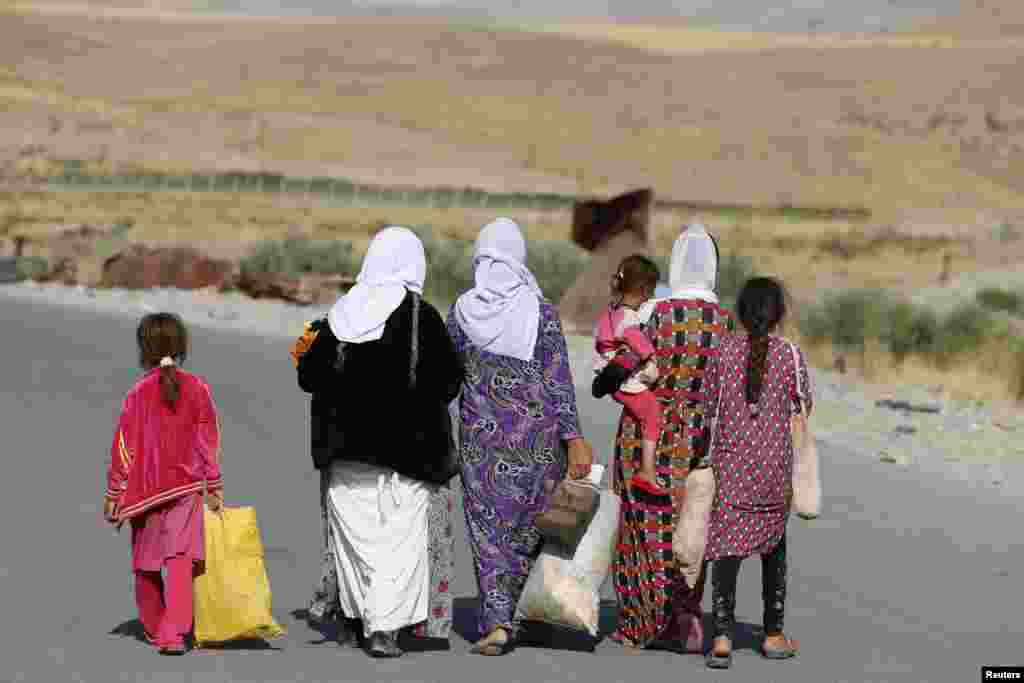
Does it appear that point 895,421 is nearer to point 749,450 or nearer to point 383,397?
point 749,450

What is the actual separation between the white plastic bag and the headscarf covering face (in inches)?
32.4

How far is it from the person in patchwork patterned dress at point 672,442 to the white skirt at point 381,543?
0.84 m

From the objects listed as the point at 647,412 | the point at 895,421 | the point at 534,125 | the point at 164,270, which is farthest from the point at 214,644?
the point at 534,125

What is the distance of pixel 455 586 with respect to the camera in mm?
9898

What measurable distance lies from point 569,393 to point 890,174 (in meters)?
96.6

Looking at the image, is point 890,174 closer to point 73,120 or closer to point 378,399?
point 73,120

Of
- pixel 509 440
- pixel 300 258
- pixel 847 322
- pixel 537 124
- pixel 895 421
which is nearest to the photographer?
pixel 509 440

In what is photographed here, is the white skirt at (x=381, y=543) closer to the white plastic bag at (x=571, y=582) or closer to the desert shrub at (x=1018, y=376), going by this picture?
the white plastic bag at (x=571, y=582)

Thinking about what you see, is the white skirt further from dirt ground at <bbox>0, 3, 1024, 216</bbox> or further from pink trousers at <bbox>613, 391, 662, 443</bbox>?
dirt ground at <bbox>0, 3, 1024, 216</bbox>

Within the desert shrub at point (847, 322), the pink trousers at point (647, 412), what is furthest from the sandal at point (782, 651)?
the desert shrub at point (847, 322)

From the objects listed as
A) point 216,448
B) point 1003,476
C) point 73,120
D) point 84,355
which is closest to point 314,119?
point 73,120

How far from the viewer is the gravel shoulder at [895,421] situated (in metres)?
15.7

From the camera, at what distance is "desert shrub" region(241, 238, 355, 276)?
119ft

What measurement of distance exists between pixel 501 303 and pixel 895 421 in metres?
11.2
